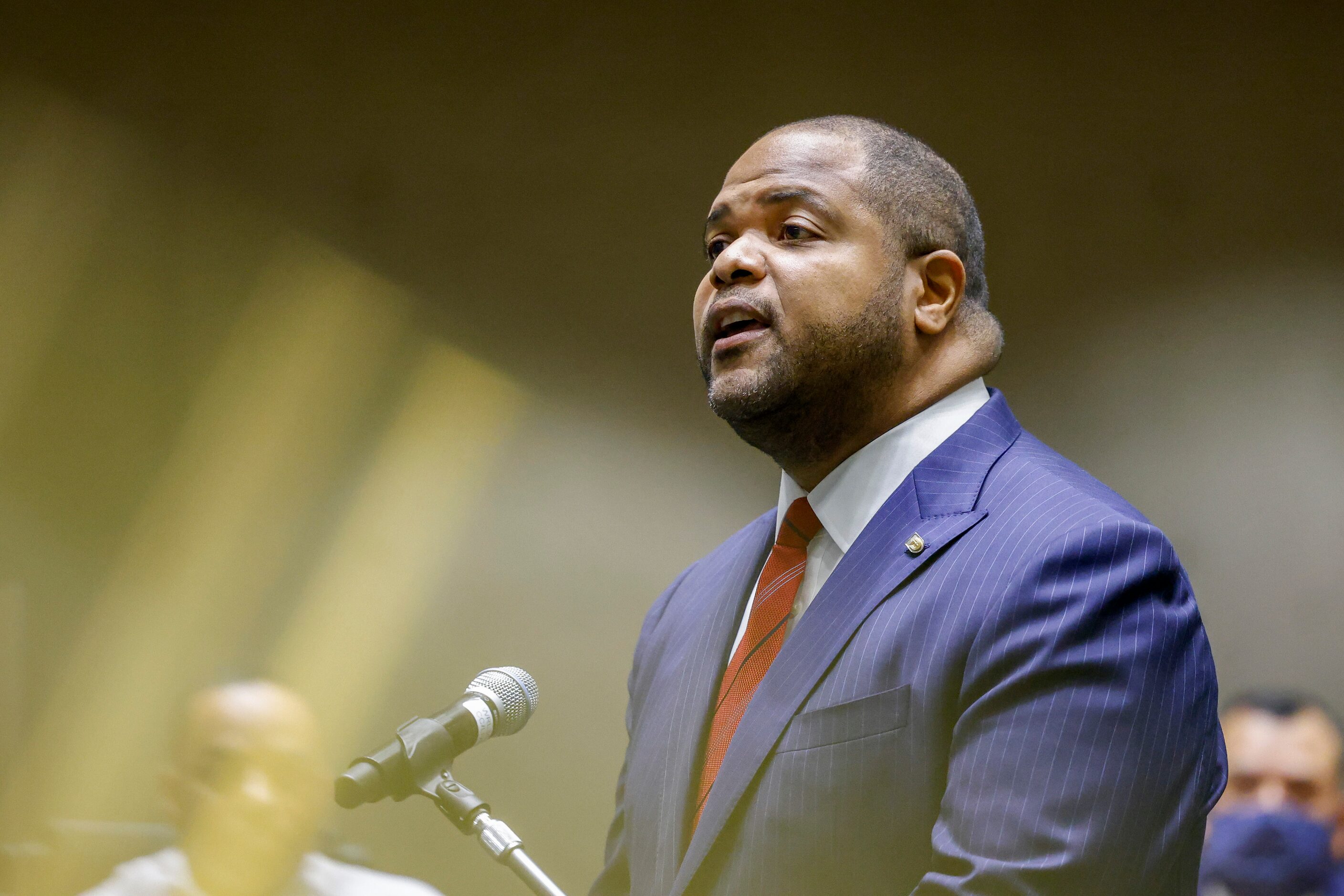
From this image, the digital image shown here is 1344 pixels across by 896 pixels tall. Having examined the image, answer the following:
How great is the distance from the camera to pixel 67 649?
237cm

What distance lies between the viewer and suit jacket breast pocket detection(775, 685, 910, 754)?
3.15 ft

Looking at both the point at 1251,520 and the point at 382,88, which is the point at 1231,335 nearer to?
the point at 1251,520

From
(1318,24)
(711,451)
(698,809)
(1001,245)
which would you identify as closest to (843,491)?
(698,809)

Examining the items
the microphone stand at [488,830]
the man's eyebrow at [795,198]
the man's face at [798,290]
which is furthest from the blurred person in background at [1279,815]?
the microphone stand at [488,830]

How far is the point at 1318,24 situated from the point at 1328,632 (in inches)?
58.0

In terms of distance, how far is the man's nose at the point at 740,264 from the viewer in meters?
1.24

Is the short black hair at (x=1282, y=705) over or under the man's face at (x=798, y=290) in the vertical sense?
under

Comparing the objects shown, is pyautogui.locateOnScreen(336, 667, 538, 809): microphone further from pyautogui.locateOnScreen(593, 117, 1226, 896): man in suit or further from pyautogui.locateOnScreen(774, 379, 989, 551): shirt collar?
pyautogui.locateOnScreen(774, 379, 989, 551): shirt collar

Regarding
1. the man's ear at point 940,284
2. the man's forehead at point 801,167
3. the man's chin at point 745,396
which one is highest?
the man's forehead at point 801,167

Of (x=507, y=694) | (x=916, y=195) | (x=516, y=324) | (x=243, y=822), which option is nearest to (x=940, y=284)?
(x=916, y=195)

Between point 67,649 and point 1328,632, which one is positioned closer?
point 67,649

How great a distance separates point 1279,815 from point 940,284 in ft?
4.33

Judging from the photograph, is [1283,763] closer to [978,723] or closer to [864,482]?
[864,482]

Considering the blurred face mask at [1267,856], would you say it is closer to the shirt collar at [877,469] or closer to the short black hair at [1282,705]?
the short black hair at [1282,705]
